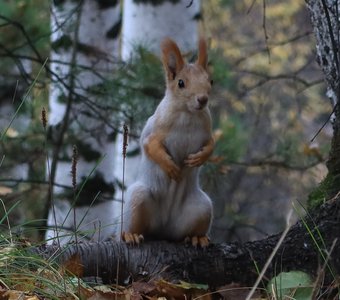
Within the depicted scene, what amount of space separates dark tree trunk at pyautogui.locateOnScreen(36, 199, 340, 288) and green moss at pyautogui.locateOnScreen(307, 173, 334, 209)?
91 millimetres

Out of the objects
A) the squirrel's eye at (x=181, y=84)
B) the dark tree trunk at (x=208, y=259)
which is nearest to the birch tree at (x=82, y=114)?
the squirrel's eye at (x=181, y=84)

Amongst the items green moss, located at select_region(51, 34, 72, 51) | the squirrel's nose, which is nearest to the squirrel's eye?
the squirrel's nose

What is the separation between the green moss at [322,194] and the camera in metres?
3.49

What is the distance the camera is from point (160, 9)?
663 centimetres

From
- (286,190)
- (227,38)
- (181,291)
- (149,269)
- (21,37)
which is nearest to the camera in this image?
(181,291)

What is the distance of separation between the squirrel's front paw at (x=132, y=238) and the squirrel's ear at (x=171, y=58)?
0.73 m

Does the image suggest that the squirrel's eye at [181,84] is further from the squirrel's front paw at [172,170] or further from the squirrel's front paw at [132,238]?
the squirrel's front paw at [132,238]

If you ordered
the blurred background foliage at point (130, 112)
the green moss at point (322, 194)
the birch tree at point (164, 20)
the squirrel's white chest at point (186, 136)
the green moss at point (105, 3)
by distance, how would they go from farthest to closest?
the green moss at point (105, 3), the birch tree at point (164, 20), the blurred background foliage at point (130, 112), the squirrel's white chest at point (186, 136), the green moss at point (322, 194)

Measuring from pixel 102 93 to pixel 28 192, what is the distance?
124 centimetres

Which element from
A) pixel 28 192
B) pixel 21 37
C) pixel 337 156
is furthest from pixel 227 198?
pixel 337 156

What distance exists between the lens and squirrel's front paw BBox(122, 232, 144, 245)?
3.61 meters

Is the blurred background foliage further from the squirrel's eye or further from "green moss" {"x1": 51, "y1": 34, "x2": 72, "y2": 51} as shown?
the squirrel's eye

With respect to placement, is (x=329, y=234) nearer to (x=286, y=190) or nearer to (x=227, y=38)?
(x=286, y=190)

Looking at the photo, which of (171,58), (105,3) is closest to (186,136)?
(171,58)
